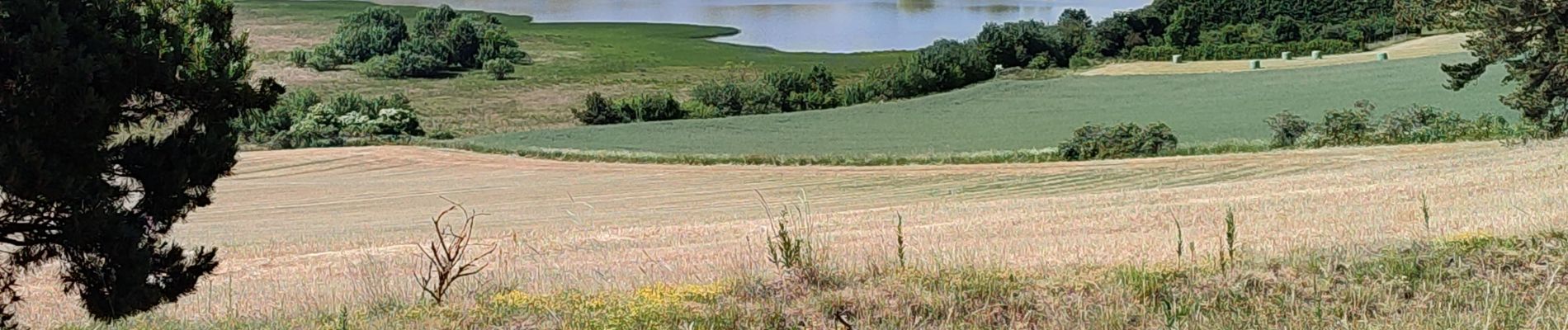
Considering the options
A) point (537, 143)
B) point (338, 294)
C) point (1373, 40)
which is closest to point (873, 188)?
point (537, 143)

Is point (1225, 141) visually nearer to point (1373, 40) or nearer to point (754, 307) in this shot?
point (754, 307)

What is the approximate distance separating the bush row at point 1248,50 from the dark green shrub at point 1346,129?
148ft

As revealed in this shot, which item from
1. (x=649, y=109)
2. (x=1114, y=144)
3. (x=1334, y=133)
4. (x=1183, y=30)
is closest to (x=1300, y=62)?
(x=1183, y=30)

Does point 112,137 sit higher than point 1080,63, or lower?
higher

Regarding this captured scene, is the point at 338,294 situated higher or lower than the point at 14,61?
lower

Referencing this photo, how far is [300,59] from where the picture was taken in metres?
111

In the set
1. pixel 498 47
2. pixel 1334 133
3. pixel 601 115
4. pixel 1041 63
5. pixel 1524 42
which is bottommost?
pixel 601 115

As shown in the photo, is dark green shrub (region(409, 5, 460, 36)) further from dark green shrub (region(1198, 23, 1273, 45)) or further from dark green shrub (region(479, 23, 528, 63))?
dark green shrub (region(1198, 23, 1273, 45))

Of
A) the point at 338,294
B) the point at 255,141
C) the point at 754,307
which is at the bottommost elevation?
the point at 255,141

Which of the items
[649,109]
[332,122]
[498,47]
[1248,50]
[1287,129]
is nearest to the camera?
[1287,129]

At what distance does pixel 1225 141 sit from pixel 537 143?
81.3 feet

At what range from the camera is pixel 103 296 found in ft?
22.6

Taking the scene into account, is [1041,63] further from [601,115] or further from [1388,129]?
[1388,129]

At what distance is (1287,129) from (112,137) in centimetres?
4058
